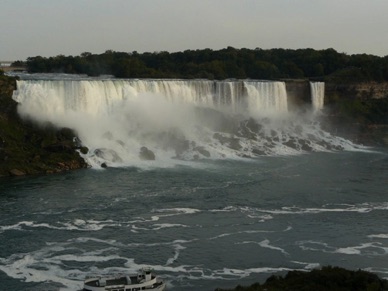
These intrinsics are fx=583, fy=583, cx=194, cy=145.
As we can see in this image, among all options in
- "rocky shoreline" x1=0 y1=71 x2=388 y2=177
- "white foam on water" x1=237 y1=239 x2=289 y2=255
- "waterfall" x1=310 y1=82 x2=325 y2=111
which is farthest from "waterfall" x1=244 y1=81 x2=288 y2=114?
"white foam on water" x1=237 y1=239 x2=289 y2=255

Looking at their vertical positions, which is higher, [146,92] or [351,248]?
[146,92]

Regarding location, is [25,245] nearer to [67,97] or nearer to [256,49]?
[67,97]

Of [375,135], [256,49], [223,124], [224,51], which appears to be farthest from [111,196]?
[256,49]

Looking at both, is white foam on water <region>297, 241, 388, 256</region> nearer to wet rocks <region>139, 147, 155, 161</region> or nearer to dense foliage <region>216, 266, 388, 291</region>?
dense foliage <region>216, 266, 388, 291</region>

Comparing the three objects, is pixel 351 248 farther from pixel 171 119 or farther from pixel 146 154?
pixel 171 119

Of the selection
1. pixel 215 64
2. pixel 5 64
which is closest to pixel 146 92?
pixel 215 64

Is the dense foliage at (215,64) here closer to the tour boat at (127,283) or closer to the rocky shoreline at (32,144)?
the rocky shoreline at (32,144)

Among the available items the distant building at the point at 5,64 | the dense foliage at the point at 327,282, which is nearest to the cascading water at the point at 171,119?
the dense foliage at the point at 327,282
